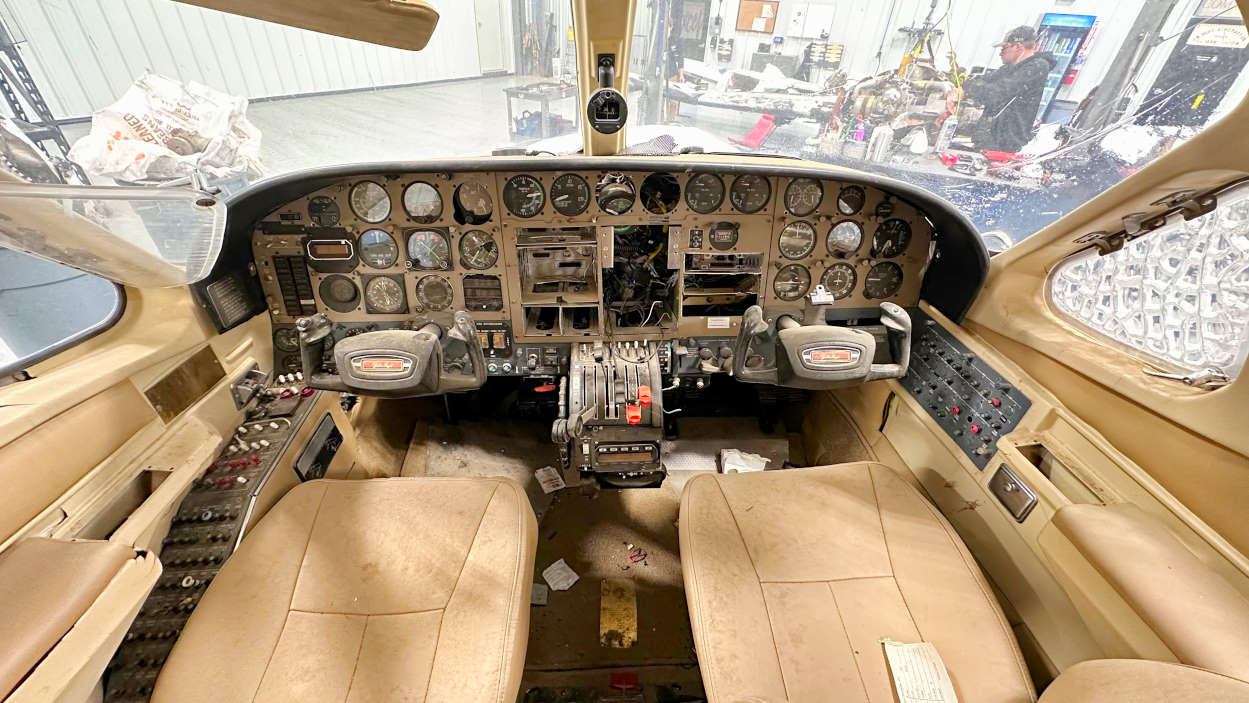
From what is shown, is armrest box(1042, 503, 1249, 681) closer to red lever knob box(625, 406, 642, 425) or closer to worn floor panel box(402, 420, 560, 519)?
red lever knob box(625, 406, 642, 425)

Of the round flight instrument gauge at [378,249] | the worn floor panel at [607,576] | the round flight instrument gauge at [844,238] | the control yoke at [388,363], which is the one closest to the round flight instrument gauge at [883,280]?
the round flight instrument gauge at [844,238]

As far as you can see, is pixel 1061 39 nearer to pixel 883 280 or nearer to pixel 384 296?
pixel 883 280

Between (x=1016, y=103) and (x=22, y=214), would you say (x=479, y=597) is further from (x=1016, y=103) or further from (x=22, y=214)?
(x=1016, y=103)

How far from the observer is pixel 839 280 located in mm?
2242

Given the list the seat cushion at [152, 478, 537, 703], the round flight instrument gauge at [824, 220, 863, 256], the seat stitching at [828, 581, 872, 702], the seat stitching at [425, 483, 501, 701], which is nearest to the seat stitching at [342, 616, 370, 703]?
the seat cushion at [152, 478, 537, 703]

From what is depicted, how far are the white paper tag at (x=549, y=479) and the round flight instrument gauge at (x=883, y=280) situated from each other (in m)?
1.74

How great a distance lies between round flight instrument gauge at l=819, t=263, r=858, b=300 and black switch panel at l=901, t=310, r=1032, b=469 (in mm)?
327

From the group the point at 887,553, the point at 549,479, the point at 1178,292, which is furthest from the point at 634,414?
the point at 1178,292

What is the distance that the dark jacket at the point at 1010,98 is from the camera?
5.48 feet

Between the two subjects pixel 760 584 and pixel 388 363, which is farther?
pixel 388 363

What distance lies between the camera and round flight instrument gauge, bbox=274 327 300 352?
2.14 metres

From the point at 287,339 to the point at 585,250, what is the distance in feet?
4.43

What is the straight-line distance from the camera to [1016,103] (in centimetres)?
175

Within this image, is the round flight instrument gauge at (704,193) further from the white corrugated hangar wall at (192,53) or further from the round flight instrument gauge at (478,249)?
the white corrugated hangar wall at (192,53)
